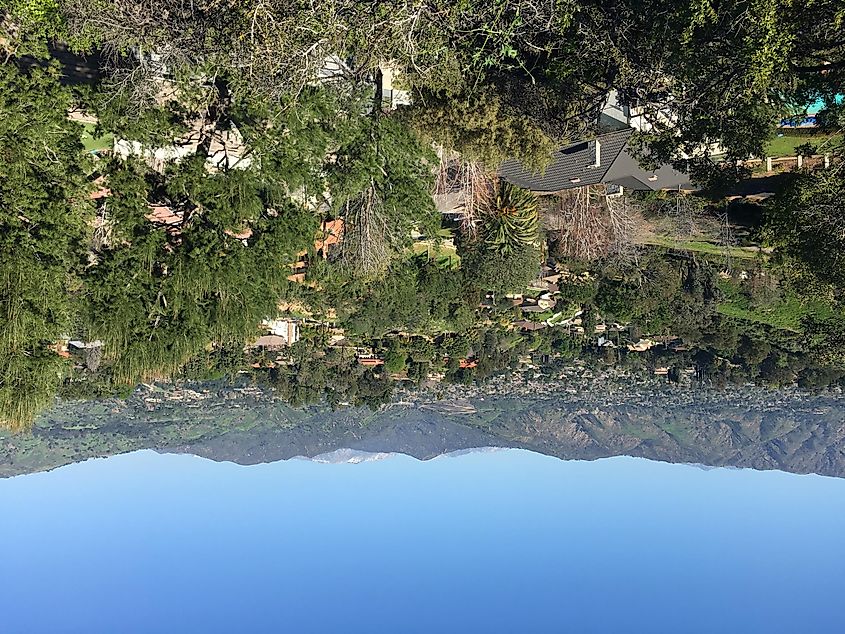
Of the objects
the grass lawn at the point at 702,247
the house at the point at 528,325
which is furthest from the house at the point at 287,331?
the grass lawn at the point at 702,247

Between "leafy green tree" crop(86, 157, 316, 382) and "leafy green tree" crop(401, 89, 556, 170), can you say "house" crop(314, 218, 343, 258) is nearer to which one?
"leafy green tree" crop(86, 157, 316, 382)

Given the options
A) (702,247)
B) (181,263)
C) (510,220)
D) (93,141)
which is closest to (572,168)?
(510,220)

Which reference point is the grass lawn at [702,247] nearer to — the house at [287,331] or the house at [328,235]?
the house at [328,235]

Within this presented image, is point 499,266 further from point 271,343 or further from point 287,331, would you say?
point 271,343

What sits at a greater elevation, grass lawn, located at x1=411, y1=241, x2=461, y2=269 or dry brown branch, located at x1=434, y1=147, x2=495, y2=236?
dry brown branch, located at x1=434, y1=147, x2=495, y2=236

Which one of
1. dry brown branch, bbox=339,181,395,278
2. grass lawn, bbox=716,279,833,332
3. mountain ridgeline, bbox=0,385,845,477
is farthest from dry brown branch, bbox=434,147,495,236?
mountain ridgeline, bbox=0,385,845,477

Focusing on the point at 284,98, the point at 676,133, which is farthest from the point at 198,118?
the point at 676,133
